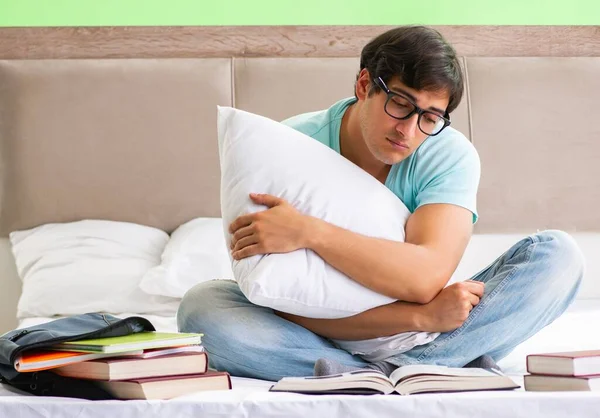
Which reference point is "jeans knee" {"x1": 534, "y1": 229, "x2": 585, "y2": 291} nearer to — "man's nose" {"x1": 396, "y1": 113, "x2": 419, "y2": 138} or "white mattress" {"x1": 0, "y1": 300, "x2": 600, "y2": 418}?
"man's nose" {"x1": 396, "y1": 113, "x2": 419, "y2": 138}

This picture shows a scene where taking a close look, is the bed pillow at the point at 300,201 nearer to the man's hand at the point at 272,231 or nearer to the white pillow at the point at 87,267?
the man's hand at the point at 272,231

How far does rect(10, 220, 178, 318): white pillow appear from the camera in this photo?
8.04 ft

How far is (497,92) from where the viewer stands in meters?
2.97

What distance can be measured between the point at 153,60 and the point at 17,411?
1.90 m

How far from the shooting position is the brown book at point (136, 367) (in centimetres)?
123

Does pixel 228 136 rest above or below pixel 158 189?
above

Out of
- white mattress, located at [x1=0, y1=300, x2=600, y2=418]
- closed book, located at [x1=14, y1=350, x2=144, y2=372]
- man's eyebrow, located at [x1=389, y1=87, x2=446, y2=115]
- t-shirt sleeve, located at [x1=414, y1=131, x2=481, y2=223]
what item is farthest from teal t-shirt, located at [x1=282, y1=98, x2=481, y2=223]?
closed book, located at [x1=14, y1=350, x2=144, y2=372]

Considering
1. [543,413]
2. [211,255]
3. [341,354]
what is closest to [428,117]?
[341,354]

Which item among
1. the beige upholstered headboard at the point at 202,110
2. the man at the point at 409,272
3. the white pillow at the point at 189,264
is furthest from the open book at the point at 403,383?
the beige upholstered headboard at the point at 202,110

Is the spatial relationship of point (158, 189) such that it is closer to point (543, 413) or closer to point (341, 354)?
point (341, 354)

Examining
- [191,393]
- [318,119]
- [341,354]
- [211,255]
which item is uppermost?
[318,119]

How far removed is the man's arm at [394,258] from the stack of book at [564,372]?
29 centimetres

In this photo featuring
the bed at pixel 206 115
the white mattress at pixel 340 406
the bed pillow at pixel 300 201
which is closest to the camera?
the white mattress at pixel 340 406

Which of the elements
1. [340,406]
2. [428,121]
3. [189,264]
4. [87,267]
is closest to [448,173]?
[428,121]
